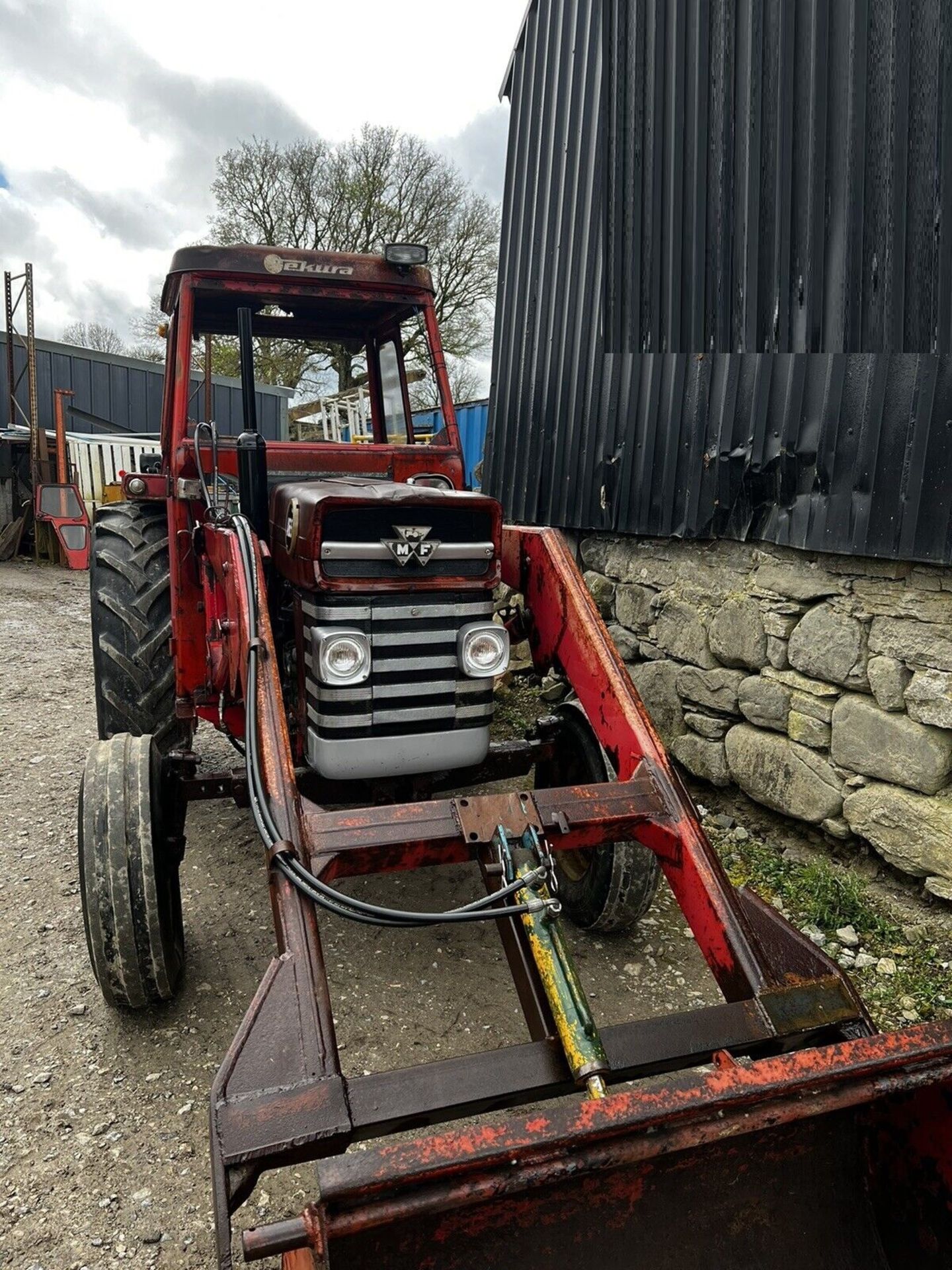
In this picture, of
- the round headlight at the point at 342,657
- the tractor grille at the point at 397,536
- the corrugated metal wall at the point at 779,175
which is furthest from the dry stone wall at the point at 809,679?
the round headlight at the point at 342,657

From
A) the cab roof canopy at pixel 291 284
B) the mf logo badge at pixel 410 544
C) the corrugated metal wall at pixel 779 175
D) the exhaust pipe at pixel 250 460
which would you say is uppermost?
the corrugated metal wall at pixel 779 175

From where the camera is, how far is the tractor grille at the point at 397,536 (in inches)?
112

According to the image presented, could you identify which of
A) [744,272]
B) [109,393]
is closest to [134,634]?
[744,272]

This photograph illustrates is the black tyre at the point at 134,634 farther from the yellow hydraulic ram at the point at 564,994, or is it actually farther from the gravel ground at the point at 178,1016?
the yellow hydraulic ram at the point at 564,994

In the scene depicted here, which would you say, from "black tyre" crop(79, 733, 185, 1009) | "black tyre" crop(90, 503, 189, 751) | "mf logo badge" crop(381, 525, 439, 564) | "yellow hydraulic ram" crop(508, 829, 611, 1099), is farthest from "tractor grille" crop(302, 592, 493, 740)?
"black tyre" crop(90, 503, 189, 751)

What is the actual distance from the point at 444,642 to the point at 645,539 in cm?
228

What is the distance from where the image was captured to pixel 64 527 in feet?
45.0

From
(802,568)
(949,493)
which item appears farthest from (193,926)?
(949,493)

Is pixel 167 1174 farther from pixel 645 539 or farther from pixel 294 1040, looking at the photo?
pixel 645 539

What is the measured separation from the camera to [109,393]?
1772 centimetres

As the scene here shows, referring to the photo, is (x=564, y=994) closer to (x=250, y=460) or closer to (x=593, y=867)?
(x=593, y=867)

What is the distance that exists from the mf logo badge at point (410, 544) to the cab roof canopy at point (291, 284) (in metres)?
1.42

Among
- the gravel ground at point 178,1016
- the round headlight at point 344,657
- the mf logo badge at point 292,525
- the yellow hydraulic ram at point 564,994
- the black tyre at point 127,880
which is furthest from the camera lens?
Answer: the mf logo badge at point 292,525

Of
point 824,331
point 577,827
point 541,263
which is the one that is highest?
point 541,263
